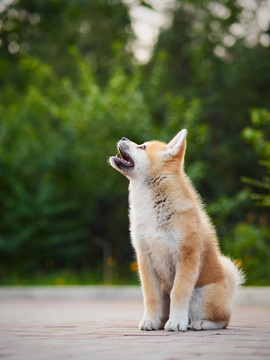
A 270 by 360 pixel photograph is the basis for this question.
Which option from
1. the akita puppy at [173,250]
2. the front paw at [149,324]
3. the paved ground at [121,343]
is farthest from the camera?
the front paw at [149,324]

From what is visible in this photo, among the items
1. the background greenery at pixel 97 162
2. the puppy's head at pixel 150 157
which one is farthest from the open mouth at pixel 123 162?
the background greenery at pixel 97 162

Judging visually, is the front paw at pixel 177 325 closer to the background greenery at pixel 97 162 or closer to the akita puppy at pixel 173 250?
the akita puppy at pixel 173 250

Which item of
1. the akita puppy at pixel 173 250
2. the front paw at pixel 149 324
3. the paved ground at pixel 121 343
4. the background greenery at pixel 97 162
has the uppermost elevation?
the background greenery at pixel 97 162

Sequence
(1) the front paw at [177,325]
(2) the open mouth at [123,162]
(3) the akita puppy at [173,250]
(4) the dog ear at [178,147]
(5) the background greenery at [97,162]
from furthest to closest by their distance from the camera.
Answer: (5) the background greenery at [97,162], (2) the open mouth at [123,162], (4) the dog ear at [178,147], (3) the akita puppy at [173,250], (1) the front paw at [177,325]

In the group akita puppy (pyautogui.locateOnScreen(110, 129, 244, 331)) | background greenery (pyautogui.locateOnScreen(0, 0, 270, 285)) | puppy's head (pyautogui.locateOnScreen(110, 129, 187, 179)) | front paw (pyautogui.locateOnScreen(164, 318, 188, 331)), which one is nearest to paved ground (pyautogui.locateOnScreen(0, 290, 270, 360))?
front paw (pyautogui.locateOnScreen(164, 318, 188, 331))

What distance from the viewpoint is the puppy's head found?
5.83 metres

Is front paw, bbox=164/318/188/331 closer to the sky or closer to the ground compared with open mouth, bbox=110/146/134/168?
closer to the ground

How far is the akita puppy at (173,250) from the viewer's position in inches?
213

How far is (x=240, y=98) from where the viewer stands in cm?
2109

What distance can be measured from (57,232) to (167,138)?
3.36 metres

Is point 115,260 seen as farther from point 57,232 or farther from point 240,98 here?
point 240,98

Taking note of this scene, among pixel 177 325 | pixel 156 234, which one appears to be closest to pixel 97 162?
pixel 156 234

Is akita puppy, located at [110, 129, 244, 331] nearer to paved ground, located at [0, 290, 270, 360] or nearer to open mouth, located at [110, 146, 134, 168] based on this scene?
open mouth, located at [110, 146, 134, 168]

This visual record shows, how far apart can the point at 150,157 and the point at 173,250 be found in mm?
934
